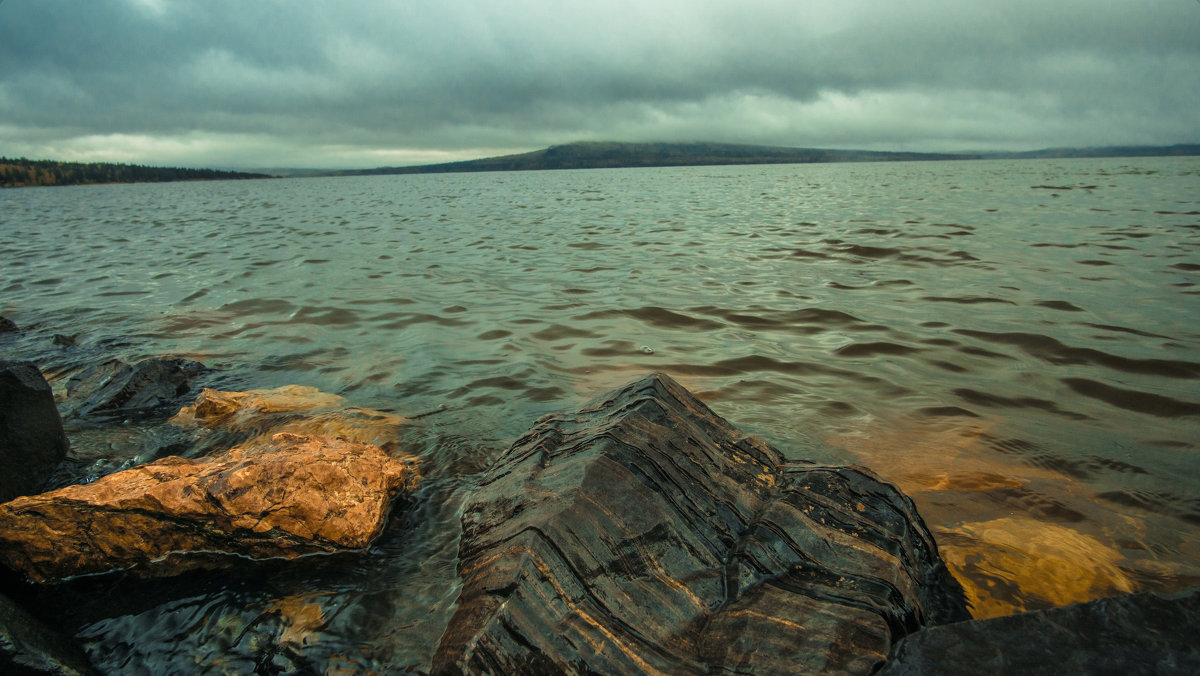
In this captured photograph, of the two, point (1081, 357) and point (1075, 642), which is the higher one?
point (1075, 642)

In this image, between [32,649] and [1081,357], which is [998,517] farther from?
[32,649]

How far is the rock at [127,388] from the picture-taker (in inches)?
213

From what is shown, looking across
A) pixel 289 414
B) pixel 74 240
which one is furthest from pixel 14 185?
pixel 289 414

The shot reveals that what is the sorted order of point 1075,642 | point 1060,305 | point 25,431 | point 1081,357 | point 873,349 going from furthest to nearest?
point 1060,305
point 873,349
point 1081,357
point 25,431
point 1075,642

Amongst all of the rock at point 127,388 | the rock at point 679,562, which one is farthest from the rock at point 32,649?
the rock at point 127,388

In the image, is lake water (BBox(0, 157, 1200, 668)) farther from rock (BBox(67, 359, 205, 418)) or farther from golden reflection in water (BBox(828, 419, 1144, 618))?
rock (BBox(67, 359, 205, 418))

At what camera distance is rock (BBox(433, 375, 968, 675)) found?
2.17 metres

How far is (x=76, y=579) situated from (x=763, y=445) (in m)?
3.90

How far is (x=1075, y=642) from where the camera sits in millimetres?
1887

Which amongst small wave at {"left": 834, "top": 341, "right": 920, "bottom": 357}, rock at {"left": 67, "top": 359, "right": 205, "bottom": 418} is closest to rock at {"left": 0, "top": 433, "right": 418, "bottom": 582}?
rock at {"left": 67, "top": 359, "right": 205, "bottom": 418}

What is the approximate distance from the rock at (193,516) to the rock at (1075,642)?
2880mm

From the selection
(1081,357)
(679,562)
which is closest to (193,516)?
(679,562)

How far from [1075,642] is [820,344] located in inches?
213

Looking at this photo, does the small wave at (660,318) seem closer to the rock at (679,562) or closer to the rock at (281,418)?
the rock at (281,418)
